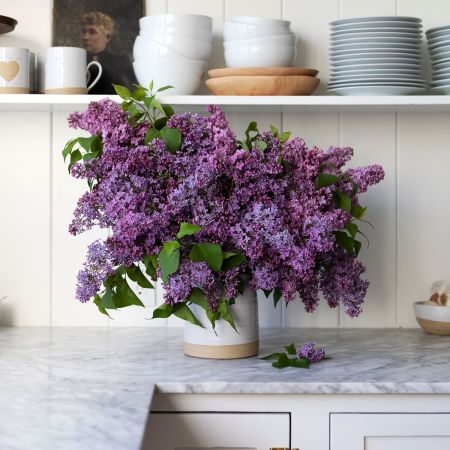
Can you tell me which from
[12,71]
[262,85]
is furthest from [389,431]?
[12,71]

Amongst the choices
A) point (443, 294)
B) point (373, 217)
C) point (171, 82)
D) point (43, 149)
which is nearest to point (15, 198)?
point (43, 149)

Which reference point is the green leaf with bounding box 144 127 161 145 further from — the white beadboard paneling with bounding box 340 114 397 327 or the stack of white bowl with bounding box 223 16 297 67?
the white beadboard paneling with bounding box 340 114 397 327

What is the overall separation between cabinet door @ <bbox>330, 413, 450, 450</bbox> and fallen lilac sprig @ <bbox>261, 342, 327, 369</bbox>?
5.9 inches

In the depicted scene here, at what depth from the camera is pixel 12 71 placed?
2.06m

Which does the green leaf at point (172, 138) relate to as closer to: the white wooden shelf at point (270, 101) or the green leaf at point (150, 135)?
the green leaf at point (150, 135)

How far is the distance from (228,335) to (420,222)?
0.69m

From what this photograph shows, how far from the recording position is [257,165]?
5.66ft

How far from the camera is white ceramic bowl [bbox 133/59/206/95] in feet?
6.70

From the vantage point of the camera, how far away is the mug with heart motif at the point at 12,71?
6.75 feet

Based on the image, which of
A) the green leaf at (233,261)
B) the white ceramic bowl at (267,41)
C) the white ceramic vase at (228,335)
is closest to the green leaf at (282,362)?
the white ceramic vase at (228,335)

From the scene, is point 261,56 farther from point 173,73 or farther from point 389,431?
point 389,431

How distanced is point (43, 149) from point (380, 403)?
3.56 feet

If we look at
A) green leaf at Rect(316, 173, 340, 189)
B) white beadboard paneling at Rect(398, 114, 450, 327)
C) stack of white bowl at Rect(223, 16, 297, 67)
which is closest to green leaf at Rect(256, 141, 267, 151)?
green leaf at Rect(316, 173, 340, 189)

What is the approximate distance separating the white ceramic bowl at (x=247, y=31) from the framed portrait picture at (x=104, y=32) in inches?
10.6
